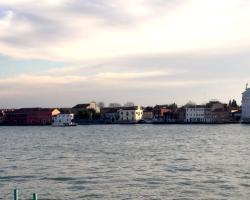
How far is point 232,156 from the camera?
981 inches

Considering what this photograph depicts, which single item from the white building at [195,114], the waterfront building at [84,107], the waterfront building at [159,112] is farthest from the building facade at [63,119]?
the white building at [195,114]

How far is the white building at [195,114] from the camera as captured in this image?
110 meters

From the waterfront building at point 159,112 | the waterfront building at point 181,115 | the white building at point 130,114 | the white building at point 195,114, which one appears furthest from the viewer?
the waterfront building at point 159,112

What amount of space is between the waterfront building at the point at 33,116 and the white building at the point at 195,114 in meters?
27.9

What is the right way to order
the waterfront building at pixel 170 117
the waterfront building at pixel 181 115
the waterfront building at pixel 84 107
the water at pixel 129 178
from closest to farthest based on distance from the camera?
1. the water at pixel 129 178
2. the waterfront building at pixel 181 115
3. the waterfront building at pixel 170 117
4. the waterfront building at pixel 84 107

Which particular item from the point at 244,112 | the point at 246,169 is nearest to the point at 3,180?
the point at 246,169

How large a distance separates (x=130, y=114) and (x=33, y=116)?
69.0ft

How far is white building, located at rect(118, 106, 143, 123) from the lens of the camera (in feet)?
379

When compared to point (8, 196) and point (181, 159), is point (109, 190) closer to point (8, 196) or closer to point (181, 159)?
point (8, 196)

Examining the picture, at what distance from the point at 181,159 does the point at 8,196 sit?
1122cm

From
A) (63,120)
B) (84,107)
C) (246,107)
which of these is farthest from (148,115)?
(246,107)

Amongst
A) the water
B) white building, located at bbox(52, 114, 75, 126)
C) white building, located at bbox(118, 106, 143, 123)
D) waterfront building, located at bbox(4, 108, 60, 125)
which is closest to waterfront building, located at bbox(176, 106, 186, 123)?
white building, located at bbox(118, 106, 143, 123)

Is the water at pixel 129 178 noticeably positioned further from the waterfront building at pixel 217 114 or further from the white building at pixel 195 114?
the white building at pixel 195 114

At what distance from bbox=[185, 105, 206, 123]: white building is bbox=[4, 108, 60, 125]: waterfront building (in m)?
27.9
